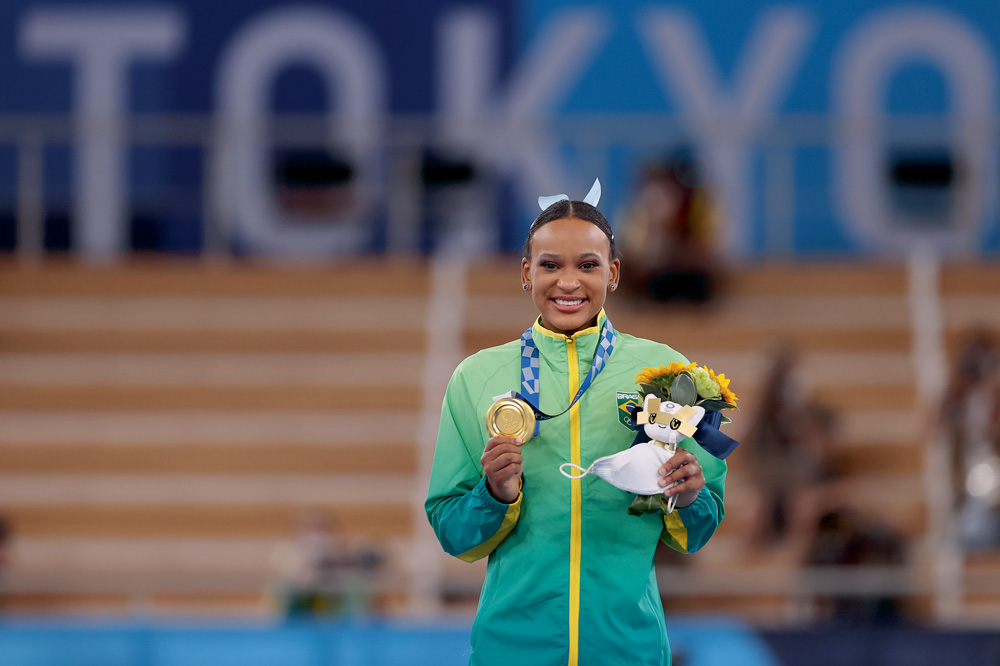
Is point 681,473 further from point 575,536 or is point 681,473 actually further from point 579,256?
point 579,256

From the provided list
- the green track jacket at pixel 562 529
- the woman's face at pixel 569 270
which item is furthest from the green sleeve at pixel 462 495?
the woman's face at pixel 569 270

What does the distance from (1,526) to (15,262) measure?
14.5 ft

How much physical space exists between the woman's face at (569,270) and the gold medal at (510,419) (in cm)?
22

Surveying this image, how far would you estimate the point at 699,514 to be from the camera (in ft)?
7.86

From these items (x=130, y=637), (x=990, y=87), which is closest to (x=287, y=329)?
(x=130, y=637)

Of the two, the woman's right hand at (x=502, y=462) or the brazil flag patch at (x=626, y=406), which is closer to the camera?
the woman's right hand at (x=502, y=462)

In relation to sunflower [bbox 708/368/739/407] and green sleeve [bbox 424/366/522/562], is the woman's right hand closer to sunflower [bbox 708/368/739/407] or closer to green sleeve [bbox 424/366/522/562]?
green sleeve [bbox 424/366/522/562]

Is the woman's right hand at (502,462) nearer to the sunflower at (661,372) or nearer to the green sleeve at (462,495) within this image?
the green sleeve at (462,495)

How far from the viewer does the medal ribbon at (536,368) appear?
95.3 inches

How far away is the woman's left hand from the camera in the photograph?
229 cm

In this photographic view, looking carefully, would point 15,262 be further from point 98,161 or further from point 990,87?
point 990,87

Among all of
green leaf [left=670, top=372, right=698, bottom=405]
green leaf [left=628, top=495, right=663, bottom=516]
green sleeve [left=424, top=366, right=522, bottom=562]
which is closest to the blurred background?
green sleeve [left=424, top=366, right=522, bottom=562]

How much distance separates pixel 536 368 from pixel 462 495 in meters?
0.27

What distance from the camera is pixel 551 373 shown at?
2.47m
